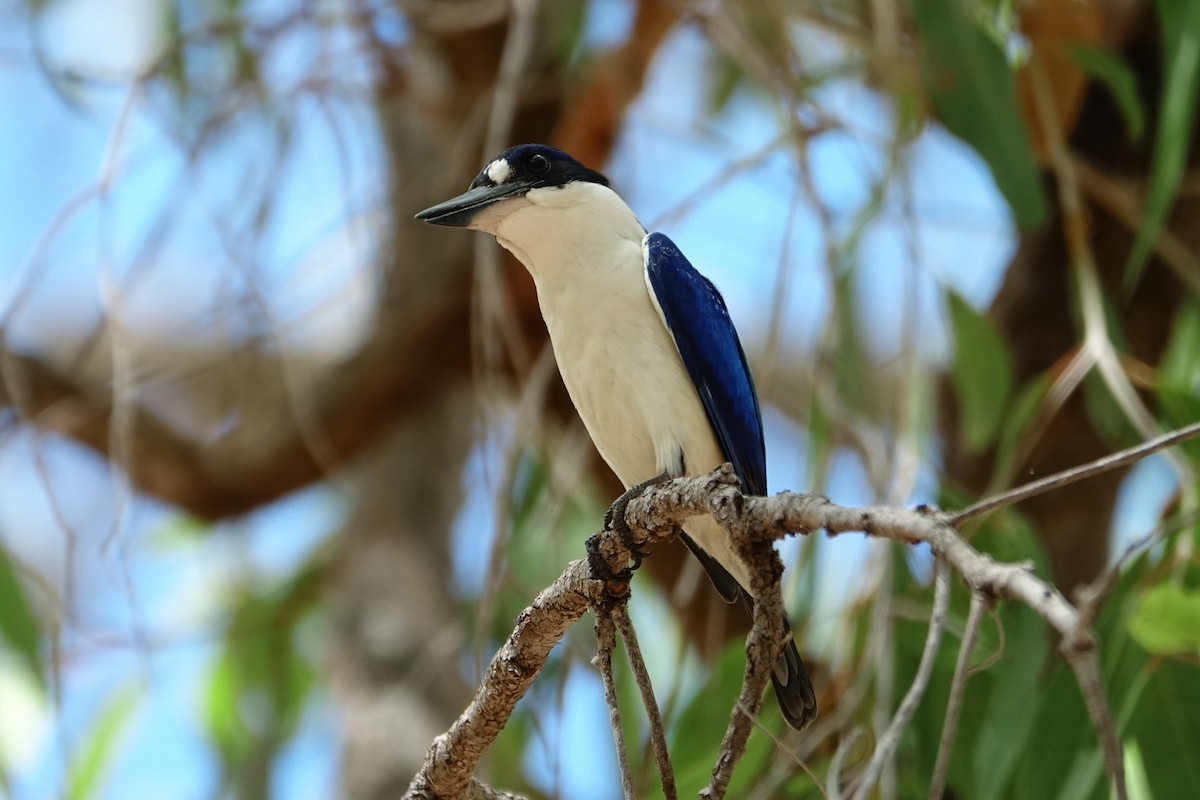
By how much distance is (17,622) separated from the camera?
127 inches

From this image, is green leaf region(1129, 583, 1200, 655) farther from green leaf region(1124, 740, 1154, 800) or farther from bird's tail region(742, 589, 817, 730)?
bird's tail region(742, 589, 817, 730)

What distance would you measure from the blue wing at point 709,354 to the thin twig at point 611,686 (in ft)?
2.13

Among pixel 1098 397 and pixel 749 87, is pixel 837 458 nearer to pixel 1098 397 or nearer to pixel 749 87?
pixel 1098 397

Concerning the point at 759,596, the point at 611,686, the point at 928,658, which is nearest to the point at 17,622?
the point at 611,686

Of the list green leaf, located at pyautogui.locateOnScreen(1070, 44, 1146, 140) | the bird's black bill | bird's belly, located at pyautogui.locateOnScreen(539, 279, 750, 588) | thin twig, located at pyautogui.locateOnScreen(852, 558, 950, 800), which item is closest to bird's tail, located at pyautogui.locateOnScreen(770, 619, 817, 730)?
bird's belly, located at pyautogui.locateOnScreen(539, 279, 750, 588)

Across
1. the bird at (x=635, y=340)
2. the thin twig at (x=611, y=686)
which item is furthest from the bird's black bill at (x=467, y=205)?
the thin twig at (x=611, y=686)

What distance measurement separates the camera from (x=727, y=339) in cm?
253

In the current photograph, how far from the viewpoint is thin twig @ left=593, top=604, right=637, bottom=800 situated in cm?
146

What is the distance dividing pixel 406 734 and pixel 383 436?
112cm

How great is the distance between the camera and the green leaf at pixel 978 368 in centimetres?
327

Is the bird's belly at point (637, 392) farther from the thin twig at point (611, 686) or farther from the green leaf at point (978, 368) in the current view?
the green leaf at point (978, 368)

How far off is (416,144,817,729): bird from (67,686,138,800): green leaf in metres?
2.54

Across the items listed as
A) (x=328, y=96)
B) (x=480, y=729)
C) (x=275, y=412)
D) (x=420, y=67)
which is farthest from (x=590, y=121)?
(x=480, y=729)

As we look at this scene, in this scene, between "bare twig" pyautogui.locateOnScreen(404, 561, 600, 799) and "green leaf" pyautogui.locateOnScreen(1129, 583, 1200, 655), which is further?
"green leaf" pyautogui.locateOnScreen(1129, 583, 1200, 655)
